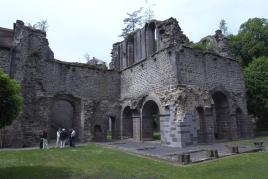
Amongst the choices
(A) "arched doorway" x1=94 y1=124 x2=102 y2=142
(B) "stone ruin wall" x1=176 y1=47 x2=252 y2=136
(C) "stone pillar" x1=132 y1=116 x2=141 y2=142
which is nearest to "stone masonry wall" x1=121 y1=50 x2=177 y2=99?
(B) "stone ruin wall" x1=176 y1=47 x2=252 y2=136

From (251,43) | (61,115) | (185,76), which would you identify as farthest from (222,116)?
(61,115)

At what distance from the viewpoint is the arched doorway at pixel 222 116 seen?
18.4m

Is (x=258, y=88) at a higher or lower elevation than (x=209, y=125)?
higher

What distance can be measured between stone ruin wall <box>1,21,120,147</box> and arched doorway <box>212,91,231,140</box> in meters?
7.83

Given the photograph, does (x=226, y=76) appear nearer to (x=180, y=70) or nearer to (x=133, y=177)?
(x=180, y=70)

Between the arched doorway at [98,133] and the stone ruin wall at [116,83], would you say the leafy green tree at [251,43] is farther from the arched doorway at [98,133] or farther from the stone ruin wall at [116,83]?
the arched doorway at [98,133]

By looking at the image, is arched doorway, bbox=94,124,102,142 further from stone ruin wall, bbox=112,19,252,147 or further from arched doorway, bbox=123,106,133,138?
stone ruin wall, bbox=112,19,252,147

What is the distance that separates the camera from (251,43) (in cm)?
2902

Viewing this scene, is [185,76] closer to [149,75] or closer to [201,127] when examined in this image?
[149,75]

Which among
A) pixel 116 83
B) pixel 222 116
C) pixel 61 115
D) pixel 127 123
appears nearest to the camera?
pixel 222 116

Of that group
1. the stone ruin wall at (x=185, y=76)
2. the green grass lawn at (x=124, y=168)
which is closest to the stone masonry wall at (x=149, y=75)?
the stone ruin wall at (x=185, y=76)

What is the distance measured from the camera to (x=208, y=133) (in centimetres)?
1606

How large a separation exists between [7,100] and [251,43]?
27.6 m

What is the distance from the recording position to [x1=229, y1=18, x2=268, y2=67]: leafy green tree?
28.7 m
